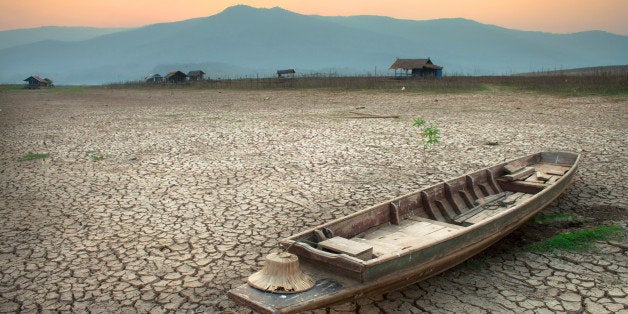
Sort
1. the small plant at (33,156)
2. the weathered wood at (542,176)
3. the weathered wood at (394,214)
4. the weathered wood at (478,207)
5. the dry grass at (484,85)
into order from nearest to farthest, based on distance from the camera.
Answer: the weathered wood at (394,214) → the weathered wood at (478,207) → the weathered wood at (542,176) → the small plant at (33,156) → the dry grass at (484,85)

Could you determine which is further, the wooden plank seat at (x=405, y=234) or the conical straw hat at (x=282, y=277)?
the wooden plank seat at (x=405, y=234)

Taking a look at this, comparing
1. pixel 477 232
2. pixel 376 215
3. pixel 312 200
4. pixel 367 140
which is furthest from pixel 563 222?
pixel 367 140

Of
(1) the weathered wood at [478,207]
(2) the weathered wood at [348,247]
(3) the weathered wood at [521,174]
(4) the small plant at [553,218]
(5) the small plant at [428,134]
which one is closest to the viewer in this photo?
(2) the weathered wood at [348,247]

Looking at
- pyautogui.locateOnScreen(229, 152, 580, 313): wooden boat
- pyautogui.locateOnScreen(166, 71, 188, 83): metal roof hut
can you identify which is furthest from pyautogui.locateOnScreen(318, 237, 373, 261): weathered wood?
pyautogui.locateOnScreen(166, 71, 188, 83): metal roof hut

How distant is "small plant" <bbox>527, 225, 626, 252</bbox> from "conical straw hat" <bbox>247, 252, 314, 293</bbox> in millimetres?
3648

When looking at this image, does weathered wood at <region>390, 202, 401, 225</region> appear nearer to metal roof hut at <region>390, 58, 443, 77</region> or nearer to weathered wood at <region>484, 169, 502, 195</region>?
weathered wood at <region>484, 169, 502, 195</region>

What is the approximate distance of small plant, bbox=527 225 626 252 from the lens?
6.04 meters

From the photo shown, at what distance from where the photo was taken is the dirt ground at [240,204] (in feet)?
16.3

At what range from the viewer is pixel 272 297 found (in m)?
3.80

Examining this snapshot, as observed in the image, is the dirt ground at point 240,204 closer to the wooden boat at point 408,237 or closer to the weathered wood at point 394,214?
the wooden boat at point 408,237

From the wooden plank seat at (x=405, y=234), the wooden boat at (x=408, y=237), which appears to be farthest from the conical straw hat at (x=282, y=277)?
the wooden plank seat at (x=405, y=234)

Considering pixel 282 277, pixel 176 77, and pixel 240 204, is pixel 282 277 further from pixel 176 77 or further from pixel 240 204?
pixel 176 77

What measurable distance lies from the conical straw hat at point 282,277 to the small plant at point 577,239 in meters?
3.65

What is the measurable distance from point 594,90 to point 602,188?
24.8 meters
